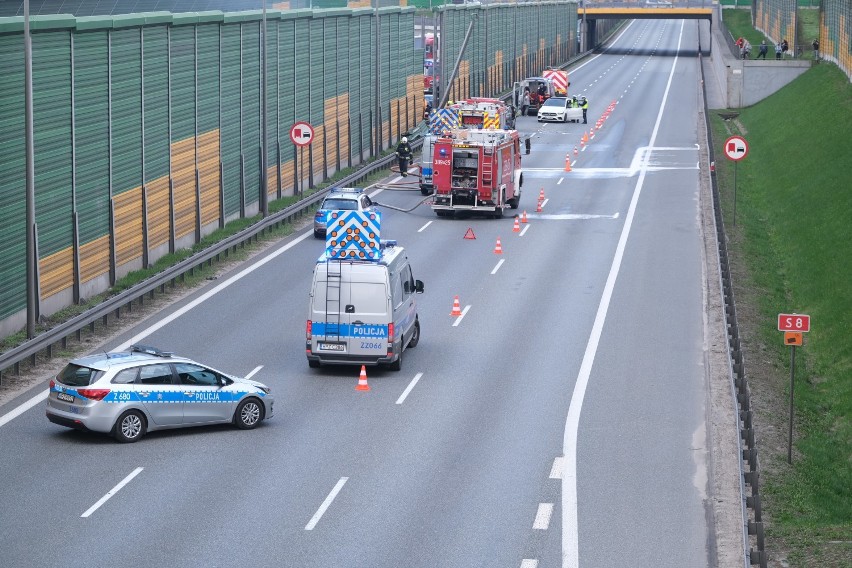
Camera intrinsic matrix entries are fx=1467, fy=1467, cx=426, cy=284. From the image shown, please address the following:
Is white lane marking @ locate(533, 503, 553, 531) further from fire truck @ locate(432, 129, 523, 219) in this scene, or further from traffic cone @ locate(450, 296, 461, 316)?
fire truck @ locate(432, 129, 523, 219)

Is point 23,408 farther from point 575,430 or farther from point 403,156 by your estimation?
point 403,156

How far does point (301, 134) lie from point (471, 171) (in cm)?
645

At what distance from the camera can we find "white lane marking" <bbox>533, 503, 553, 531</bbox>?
2071 cm

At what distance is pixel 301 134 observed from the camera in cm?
5288

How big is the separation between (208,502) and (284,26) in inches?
1435

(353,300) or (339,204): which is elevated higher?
(339,204)

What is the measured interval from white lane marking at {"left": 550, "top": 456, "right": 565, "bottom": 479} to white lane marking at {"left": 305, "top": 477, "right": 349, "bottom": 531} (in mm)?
3306

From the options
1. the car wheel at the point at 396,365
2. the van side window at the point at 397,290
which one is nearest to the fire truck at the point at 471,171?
the van side window at the point at 397,290

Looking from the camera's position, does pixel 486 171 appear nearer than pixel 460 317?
No

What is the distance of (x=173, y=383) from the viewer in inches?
966

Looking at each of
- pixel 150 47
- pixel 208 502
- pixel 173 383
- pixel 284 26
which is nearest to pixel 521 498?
pixel 208 502

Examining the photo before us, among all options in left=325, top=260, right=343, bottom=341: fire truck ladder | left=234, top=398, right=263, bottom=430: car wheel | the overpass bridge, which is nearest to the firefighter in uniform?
left=325, top=260, right=343, bottom=341: fire truck ladder

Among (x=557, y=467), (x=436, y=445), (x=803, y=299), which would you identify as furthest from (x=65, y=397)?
(x=803, y=299)

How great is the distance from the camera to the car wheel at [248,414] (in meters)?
25.4
